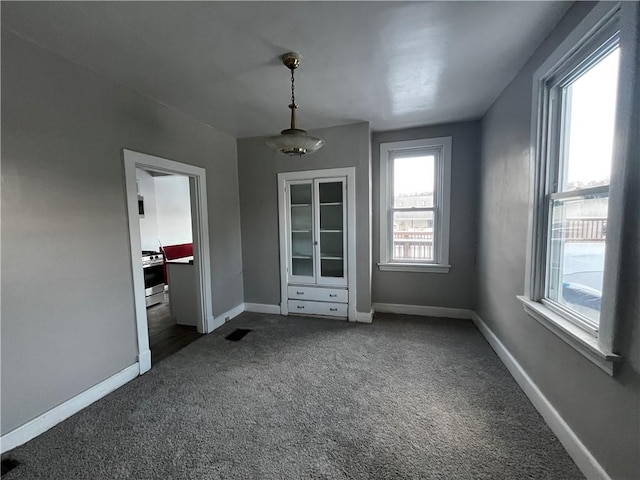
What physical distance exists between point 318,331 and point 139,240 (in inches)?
84.6

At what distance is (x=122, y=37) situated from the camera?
5.58 ft

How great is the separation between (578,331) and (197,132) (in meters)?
3.74

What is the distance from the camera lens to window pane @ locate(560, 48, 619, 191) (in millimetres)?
1369

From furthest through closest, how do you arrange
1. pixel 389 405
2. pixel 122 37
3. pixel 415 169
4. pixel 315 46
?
pixel 415 169, pixel 389 405, pixel 315 46, pixel 122 37

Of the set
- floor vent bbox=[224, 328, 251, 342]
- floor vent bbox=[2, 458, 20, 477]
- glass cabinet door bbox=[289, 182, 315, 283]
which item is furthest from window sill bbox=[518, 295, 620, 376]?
floor vent bbox=[2, 458, 20, 477]

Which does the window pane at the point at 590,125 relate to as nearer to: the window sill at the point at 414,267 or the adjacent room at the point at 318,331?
the adjacent room at the point at 318,331

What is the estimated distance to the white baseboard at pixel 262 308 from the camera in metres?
3.94

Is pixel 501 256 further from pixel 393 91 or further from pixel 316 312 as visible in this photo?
pixel 316 312

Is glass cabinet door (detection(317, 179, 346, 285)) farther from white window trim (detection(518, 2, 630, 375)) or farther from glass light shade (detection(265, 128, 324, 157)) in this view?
white window trim (detection(518, 2, 630, 375))

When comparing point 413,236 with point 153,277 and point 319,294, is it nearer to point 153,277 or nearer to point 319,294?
point 319,294

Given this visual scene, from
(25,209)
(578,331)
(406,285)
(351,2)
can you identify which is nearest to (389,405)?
(578,331)

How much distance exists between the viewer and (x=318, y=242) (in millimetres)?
3730

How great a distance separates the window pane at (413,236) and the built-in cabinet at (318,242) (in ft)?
2.59

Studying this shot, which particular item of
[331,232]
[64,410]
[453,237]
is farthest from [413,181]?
[64,410]
